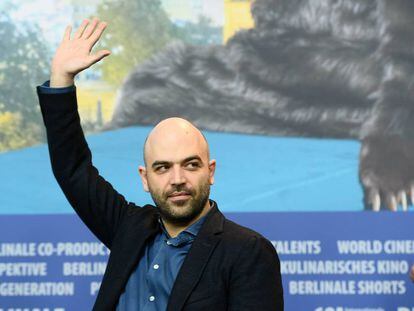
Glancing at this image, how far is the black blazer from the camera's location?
140 cm

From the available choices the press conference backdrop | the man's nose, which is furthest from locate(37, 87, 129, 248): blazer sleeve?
the press conference backdrop

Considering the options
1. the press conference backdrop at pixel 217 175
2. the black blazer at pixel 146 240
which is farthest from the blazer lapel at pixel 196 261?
the press conference backdrop at pixel 217 175

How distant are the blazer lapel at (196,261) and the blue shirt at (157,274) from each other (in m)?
0.02

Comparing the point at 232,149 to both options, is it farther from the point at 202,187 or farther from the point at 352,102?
the point at 202,187

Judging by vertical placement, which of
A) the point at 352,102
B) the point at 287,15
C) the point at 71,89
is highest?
the point at 287,15

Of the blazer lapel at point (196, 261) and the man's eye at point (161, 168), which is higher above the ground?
the man's eye at point (161, 168)

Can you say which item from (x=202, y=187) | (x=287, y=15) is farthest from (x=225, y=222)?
(x=287, y=15)

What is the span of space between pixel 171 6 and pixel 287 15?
1.41 feet

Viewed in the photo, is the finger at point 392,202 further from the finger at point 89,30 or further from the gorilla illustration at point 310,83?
the finger at point 89,30

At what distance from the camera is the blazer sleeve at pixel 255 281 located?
1.39 metres

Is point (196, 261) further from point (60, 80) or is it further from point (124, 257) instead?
point (60, 80)

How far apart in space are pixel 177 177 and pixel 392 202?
1.48 metres

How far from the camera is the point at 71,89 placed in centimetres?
158

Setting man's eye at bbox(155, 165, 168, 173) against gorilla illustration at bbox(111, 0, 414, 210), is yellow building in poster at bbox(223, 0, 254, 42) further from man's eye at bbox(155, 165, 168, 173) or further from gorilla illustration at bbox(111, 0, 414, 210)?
man's eye at bbox(155, 165, 168, 173)
